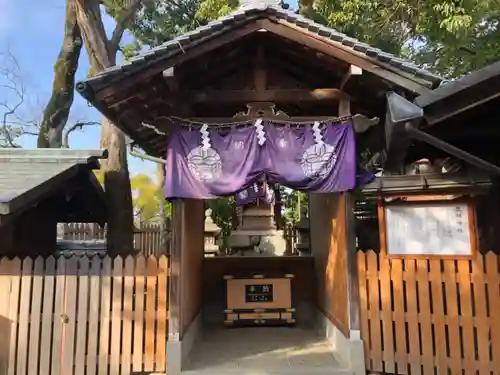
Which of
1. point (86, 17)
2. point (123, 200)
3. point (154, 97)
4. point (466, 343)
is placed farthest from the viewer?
point (86, 17)

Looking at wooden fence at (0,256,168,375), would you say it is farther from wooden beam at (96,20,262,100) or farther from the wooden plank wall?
the wooden plank wall

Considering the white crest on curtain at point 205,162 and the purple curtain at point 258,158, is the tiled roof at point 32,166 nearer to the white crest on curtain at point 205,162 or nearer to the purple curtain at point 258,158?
the purple curtain at point 258,158

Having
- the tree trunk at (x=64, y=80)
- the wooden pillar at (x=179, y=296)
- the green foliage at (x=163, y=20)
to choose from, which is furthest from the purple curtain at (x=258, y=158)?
the green foliage at (x=163, y=20)

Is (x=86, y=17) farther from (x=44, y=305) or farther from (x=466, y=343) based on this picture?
(x=466, y=343)

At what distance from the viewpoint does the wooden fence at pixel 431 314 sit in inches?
241

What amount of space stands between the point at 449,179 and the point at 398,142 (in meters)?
2.45

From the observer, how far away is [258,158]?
6844 millimetres

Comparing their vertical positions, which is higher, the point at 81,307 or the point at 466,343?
the point at 81,307

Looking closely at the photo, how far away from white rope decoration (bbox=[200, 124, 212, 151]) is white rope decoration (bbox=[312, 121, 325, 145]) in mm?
1753

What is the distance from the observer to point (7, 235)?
764 cm

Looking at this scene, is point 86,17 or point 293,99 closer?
point 293,99

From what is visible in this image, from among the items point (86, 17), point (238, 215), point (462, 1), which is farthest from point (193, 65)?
point (238, 215)

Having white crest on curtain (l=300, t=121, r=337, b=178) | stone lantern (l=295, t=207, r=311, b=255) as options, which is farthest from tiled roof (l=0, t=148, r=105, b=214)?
stone lantern (l=295, t=207, r=311, b=255)

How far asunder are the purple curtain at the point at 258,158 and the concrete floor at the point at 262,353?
9.38 feet
